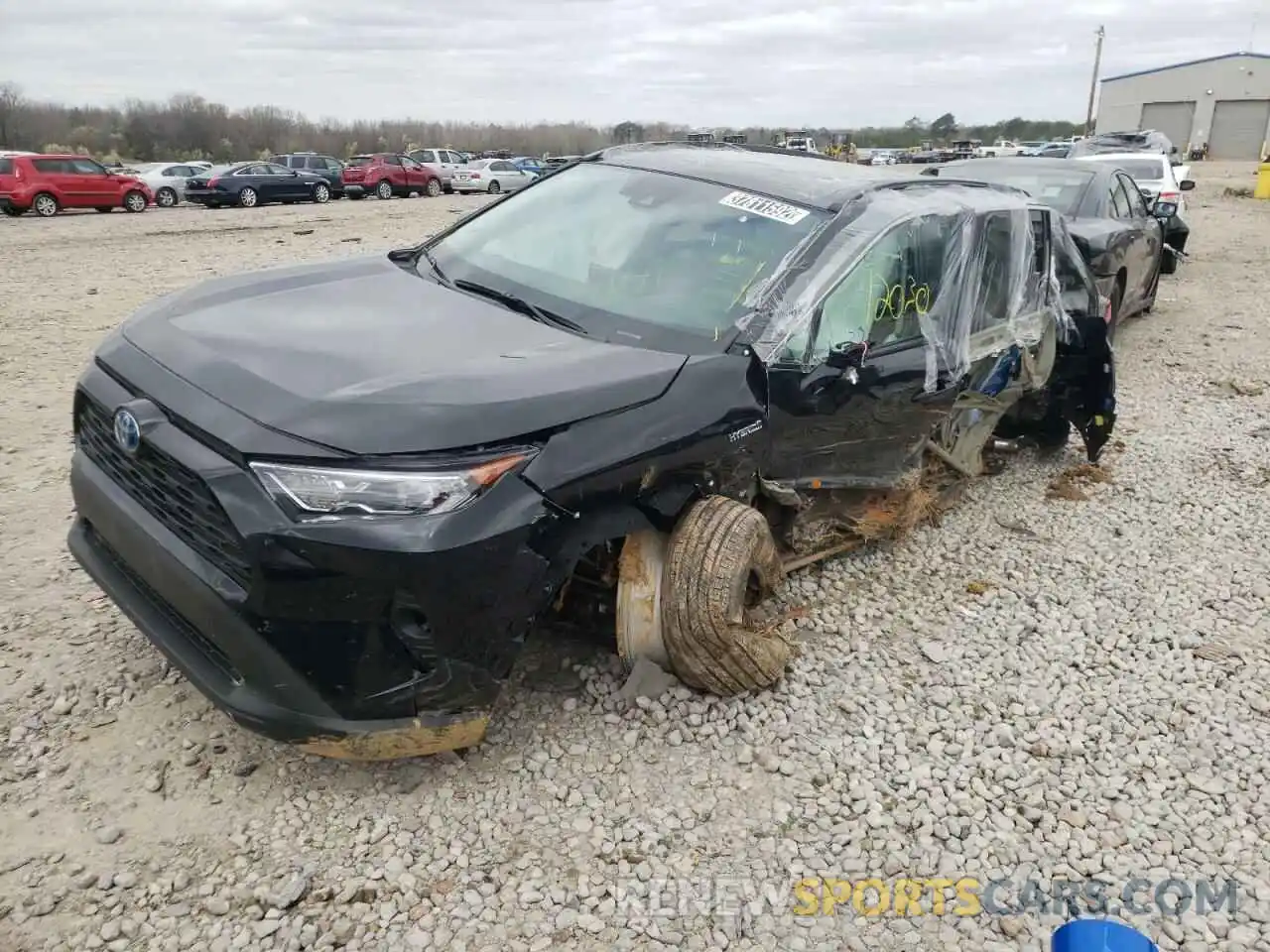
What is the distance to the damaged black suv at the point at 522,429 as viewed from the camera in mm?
2283

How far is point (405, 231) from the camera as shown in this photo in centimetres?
1702

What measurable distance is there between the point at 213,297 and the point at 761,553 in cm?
207

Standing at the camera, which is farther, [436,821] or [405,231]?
[405,231]

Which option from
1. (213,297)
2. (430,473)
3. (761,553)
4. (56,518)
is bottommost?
(56,518)

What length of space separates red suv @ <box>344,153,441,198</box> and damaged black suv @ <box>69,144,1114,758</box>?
25505 mm

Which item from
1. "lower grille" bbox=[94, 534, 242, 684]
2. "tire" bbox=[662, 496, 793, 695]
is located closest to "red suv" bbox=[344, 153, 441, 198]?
"lower grille" bbox=[94, 534, 242, 684]

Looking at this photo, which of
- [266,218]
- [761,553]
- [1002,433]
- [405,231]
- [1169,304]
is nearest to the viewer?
[761,553]

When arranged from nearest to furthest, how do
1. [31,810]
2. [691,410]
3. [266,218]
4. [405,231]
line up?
[31,810] → [691,410] → [405,231] → [266,218]

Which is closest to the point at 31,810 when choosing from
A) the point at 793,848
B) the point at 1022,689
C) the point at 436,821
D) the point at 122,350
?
the point at 436,821

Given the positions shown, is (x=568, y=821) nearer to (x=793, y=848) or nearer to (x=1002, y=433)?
(x=793, y=848)

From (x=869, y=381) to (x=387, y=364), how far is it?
180cm

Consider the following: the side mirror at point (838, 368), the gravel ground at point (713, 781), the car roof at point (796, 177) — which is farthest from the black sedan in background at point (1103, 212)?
the side mirror at point (838, 368)

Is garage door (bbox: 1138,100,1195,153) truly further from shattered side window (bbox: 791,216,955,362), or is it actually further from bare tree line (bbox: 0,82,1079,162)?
shattered side window (bbox: 791,216,955,362)

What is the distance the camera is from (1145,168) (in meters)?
12.2
